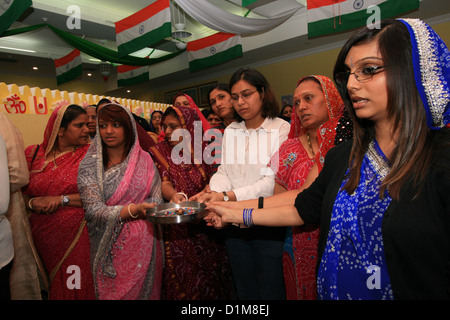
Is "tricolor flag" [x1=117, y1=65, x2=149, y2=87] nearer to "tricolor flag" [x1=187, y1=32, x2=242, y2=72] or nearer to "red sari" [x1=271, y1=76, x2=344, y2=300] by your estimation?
"tricolor flag" [x1=187, y1=32, x2=242, y2=72]

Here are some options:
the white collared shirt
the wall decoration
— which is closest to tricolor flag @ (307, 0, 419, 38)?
the white collared shirt

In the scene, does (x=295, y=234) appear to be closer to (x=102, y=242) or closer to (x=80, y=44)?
(x=102, y=242)

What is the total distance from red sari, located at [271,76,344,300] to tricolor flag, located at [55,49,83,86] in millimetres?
6657

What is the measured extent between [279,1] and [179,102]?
417 centimetres

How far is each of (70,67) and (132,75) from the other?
1605 mm

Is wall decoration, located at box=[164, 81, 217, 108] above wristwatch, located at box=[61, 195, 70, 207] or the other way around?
above

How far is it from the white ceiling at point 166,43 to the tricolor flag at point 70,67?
57cm

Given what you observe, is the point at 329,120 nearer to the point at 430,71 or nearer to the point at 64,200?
the point at 430,71

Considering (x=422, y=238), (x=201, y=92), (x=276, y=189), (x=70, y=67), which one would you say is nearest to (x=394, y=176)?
(x=422, y=238)

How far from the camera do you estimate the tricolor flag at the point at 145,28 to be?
4.41 meters

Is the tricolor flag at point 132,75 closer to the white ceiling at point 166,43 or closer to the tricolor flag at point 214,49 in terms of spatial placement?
the white ceiling at point 166,43

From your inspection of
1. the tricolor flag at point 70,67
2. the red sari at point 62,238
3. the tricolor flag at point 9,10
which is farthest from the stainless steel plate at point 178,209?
the tricolor flag at point 70,67

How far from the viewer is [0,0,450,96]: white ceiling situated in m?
5.38
